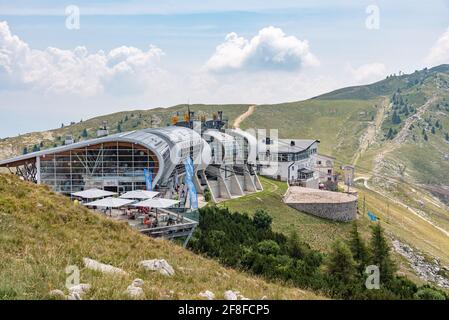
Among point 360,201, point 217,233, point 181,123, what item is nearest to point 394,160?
point 360,201

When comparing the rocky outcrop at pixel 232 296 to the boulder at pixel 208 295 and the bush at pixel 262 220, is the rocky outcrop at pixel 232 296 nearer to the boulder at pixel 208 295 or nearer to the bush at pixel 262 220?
the boulder at pixel 208 295

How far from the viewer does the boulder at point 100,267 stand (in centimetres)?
1538

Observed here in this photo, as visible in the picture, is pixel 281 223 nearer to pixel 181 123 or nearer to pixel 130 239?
pixel 181 123

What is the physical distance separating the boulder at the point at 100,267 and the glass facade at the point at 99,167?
36.4 m

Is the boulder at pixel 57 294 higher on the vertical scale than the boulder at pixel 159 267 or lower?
higher

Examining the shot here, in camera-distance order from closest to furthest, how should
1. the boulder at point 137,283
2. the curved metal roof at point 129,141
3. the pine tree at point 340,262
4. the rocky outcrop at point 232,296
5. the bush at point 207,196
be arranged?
the rocky outcrop at point 232,296 → the boulder at point 137,283 → the pine tree at point 340,262 → the curved metal roof at point 129,141 → the bush at point 207,196

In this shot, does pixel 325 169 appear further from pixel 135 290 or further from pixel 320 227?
pixel 135 290

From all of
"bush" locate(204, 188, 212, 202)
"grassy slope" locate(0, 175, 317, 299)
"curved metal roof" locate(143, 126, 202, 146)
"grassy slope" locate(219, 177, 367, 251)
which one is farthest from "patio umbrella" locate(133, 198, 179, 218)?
"bush" locate(204, 188, 212, 202)

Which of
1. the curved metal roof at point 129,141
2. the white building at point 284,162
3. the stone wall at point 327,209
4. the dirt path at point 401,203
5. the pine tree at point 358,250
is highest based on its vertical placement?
the curved metal roof at point 129,141

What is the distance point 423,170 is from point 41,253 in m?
203

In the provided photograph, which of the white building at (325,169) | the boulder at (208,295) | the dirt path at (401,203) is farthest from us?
the white building at (325,169)

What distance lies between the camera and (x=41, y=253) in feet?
54.5

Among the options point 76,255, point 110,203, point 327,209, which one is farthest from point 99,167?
point 76,255

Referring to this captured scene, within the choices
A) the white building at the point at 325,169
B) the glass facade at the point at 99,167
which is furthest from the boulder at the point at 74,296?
the white building at the point at 325,169
